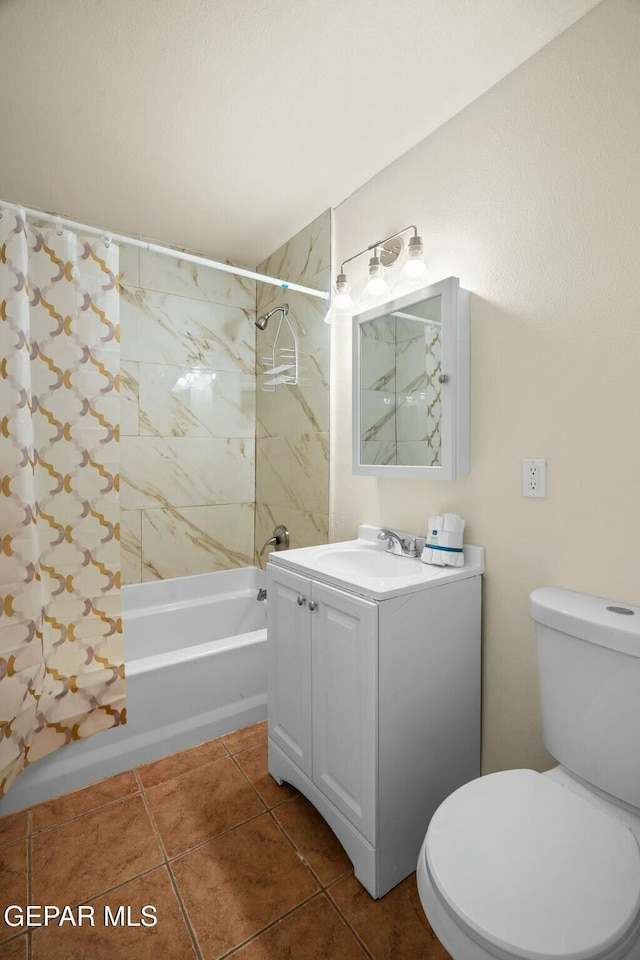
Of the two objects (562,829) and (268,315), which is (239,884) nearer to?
(562,829)

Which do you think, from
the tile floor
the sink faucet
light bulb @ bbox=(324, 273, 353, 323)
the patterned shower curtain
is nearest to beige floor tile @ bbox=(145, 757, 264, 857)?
the tile floor

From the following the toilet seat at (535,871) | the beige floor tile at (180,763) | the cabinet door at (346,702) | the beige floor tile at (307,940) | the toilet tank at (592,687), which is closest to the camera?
the toilet seat at (535,871)

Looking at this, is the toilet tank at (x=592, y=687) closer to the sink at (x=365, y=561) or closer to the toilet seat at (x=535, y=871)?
the toilet seat at (x=535, y=871)

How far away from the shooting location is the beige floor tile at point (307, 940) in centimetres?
113

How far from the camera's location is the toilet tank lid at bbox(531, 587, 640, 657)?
101 centimetres

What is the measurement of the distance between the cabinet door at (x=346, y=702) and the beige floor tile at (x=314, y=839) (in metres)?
0.16

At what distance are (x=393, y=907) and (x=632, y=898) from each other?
0.74 m

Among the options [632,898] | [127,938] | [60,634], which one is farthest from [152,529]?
[632,898]

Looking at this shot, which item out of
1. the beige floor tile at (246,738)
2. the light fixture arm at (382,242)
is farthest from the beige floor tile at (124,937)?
the light fixture arm at (382,242)

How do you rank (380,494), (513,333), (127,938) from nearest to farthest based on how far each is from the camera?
(127,938) → (513,333) → (380,494)

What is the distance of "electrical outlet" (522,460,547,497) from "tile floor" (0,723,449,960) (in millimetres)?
1169

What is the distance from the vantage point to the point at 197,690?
6.30 feet

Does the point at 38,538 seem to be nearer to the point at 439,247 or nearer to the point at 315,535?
the point at 315,535

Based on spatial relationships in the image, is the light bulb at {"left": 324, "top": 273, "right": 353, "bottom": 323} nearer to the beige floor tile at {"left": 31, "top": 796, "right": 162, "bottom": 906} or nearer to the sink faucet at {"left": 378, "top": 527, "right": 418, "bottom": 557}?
the sink faucet at {"left": 378, "top": 527, "right": 418, "bottom": 557}
